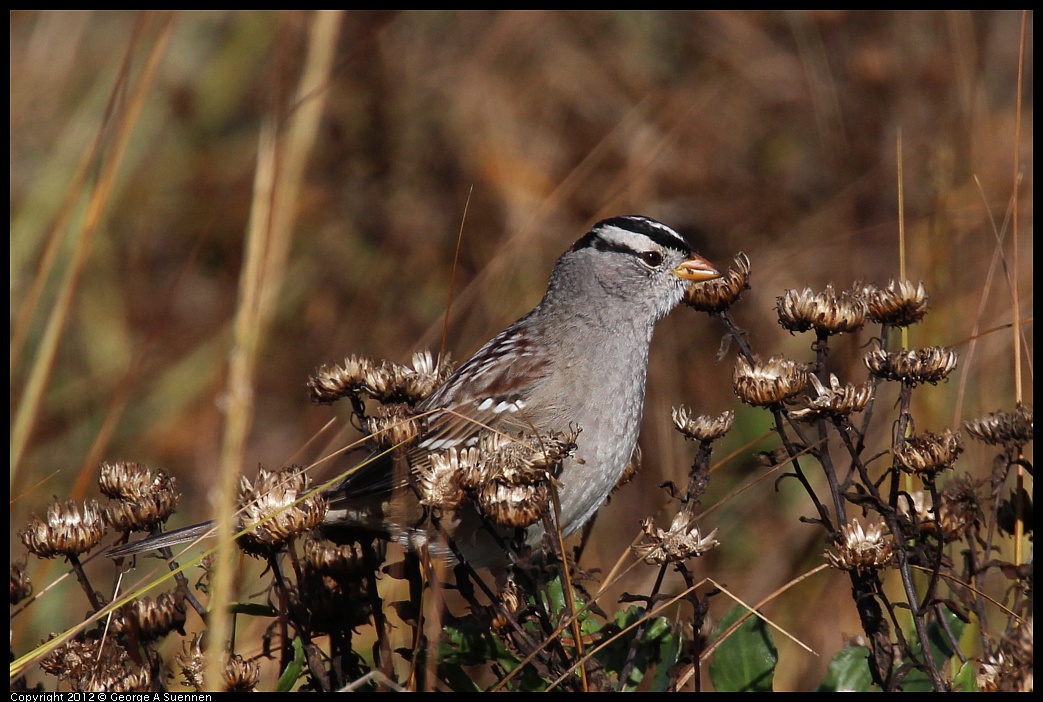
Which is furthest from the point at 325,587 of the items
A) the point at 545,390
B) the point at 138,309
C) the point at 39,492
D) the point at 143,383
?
the point at 138,309

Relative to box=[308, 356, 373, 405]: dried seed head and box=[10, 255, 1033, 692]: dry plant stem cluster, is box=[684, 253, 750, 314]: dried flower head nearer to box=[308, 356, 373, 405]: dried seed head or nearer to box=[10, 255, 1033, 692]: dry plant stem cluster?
box=[10, 255, 1033, 692]: dry plant stem cluster

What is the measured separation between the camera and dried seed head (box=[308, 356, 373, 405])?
2145mm

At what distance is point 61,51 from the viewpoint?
4.85 metres

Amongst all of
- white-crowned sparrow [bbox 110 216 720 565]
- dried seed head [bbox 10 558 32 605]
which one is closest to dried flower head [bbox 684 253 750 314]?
white-crowned sparrow [bbox 110 216 720 565]

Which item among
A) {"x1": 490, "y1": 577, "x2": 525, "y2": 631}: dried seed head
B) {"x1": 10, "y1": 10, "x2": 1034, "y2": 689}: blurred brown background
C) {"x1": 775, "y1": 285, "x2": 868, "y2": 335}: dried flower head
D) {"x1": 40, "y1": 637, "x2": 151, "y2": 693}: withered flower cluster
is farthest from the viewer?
{"x1": 10, "y1": 10, "x2": 1034, "y2": 689}: blurred brown background

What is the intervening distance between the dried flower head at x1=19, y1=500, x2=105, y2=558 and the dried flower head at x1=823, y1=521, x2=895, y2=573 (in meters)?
1.19

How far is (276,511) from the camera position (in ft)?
5.61

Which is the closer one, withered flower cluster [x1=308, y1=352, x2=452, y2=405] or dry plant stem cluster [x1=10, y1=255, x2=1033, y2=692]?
dry plant stem cluster [x1=10, y1=255, x2=1033, y2=692]

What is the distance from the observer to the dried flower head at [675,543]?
173 cm

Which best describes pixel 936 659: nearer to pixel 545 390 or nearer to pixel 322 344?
pixel 545 390

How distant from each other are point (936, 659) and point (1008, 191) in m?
2.69

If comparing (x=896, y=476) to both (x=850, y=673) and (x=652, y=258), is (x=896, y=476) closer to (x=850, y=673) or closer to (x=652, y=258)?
(x=850, y=673)

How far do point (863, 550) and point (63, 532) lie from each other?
50.7 inches

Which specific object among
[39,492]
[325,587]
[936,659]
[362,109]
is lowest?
[936,659]
